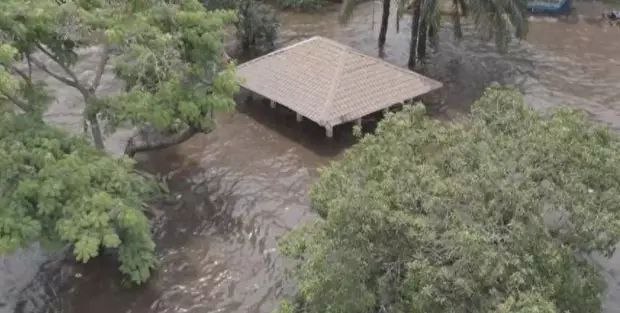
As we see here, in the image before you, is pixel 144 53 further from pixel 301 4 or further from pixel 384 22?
pixel 301 4

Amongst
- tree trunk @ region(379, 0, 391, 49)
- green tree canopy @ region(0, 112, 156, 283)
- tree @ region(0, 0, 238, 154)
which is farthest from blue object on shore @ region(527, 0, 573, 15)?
green tree canopy @ region(0, 112, 156, 283)

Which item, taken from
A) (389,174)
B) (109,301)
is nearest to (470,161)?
(389,174)

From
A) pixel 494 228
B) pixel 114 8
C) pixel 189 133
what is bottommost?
pixel 189 133

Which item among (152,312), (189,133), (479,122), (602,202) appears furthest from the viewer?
(189,133)

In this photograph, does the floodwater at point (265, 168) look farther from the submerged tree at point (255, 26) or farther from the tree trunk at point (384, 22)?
the submerged tree at point (255, 26)

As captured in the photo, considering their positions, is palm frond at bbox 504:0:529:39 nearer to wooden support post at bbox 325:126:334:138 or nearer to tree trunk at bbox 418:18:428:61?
tree trunk at bbox 418:18:428:61

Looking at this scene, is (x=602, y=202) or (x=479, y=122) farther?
(x=479, y=122)

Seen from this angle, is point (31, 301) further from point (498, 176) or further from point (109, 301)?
point (498, 176)

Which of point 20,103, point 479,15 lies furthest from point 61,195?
point 479,15
